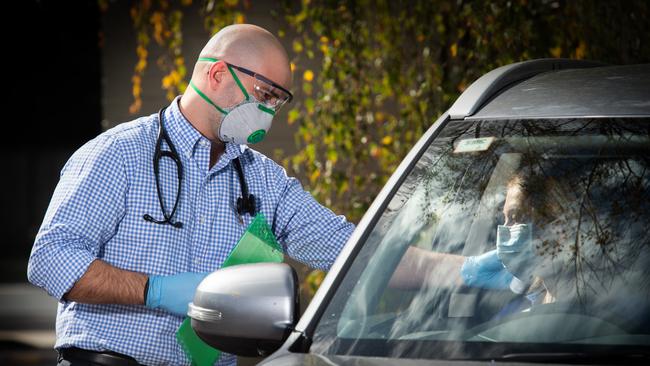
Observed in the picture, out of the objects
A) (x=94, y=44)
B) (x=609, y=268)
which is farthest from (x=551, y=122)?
(x=94, y=44)

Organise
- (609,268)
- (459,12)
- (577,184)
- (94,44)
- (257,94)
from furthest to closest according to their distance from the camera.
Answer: (94,44)
(459,12)
(257,94)
(577,184)
(609,268)

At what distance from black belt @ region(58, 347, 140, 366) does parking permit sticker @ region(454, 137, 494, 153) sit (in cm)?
116

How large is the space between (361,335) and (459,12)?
12.9 ft

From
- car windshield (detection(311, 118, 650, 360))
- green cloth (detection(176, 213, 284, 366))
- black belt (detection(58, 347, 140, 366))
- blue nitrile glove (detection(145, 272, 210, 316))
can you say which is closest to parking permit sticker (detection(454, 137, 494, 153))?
car windshield (detection(311, 118, 650, 360))

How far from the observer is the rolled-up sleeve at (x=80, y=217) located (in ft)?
9.47

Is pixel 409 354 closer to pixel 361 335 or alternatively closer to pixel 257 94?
pixel 361 335

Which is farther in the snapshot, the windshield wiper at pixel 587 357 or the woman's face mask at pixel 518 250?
the woman's face mask at pixel 518 250

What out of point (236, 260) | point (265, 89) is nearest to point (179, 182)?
point (236, 260)

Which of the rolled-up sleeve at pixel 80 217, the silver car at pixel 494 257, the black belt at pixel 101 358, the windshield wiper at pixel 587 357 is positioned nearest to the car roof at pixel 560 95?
the silver car at pixel 494 257

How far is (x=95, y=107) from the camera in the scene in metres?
19.7

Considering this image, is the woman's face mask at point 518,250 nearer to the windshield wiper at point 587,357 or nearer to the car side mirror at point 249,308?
the windshield wiper at point 587,357

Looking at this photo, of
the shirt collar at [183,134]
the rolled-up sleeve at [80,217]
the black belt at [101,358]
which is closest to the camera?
the rolled-up sleeve at [80,217]

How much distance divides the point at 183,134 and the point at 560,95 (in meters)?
1.24

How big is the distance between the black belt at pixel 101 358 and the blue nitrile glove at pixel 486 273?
112 centimetres
